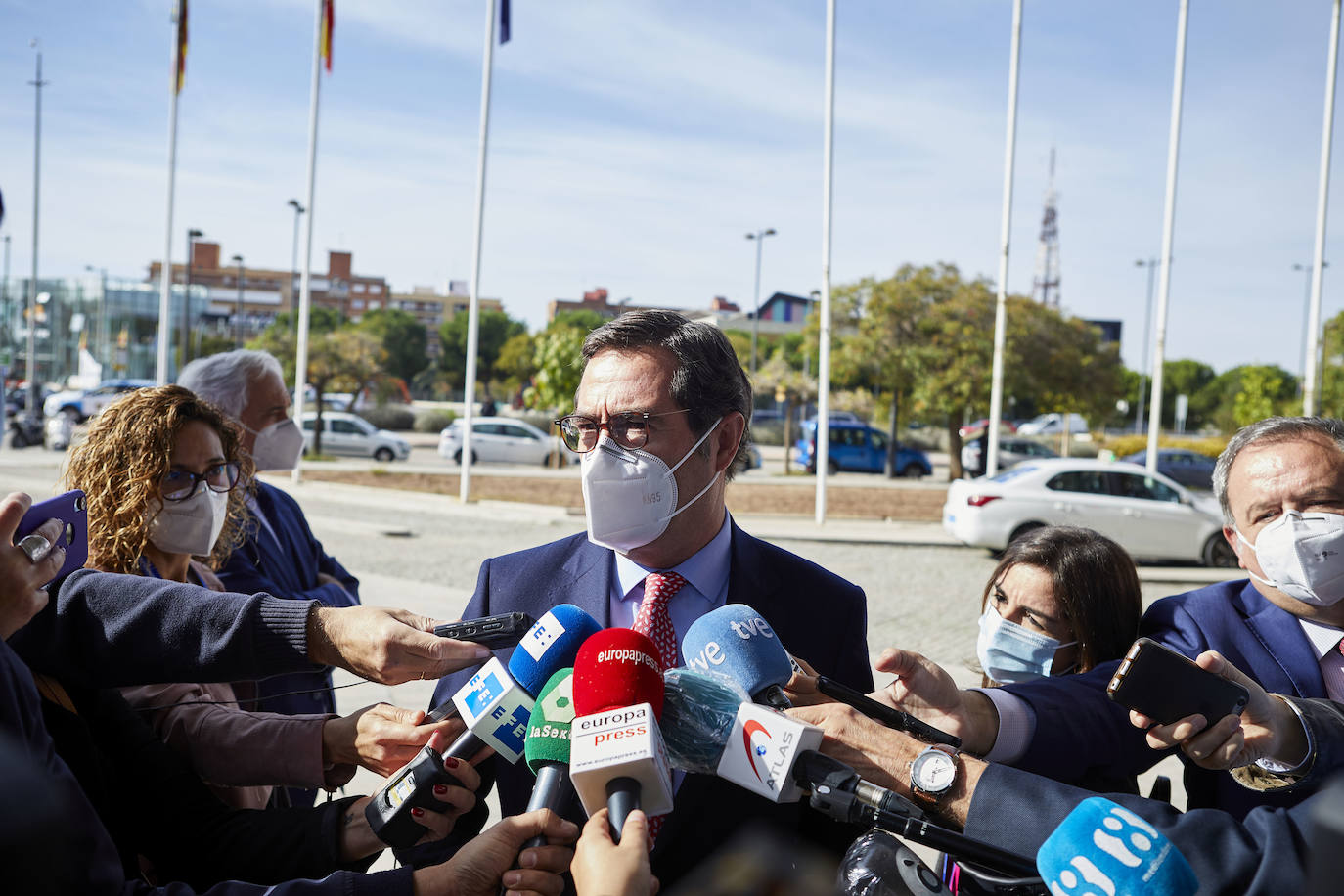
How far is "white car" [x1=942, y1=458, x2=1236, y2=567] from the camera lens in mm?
13688

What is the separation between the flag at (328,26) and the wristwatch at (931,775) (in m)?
19.8

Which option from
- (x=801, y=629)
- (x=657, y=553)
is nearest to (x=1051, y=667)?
(x=801, y=629)

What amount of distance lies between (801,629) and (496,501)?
1709cm

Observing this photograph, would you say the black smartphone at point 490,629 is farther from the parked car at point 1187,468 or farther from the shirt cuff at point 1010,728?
the parked car at point 1187,468

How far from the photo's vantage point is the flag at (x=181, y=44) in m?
19.5

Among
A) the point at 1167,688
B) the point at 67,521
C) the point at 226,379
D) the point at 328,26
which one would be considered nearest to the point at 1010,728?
the point at 1167,688

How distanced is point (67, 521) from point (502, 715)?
3.02 ft

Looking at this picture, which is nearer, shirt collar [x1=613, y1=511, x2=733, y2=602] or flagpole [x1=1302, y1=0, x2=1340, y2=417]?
shirt collar [x1=613, y1=511, x2=733, y2=602]

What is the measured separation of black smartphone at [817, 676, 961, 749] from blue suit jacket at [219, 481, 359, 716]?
2.02 m

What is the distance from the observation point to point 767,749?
150 centimetres

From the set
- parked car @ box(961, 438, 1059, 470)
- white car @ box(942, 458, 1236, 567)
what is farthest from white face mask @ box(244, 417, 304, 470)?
parked car @ box(961, 438, 1059, 470)

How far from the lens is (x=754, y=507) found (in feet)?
64.6

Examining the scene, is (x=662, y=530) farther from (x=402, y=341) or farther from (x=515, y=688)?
(x=402, y=341)

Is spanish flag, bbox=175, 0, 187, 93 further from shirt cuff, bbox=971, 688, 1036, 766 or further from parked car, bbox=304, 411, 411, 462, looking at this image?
shirt cuff, bbox=971, 688, 1036, 766
